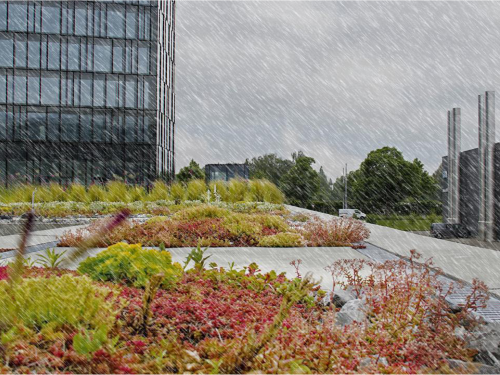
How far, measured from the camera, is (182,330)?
3.02 metres

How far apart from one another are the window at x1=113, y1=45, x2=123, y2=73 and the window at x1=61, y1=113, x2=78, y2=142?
4.23m

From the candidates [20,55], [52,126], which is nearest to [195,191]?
[52,126]

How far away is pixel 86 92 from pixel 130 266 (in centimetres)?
2724

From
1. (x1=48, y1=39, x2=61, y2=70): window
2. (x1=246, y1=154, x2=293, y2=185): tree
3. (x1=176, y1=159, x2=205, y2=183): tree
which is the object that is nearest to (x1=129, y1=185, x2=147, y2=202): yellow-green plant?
(x1=48, y1=39, x2=61, y2=70): window

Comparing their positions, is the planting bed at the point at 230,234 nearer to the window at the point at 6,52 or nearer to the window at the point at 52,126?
the window at the point at 52,126

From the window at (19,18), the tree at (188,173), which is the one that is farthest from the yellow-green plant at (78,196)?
the tree at (188,173)

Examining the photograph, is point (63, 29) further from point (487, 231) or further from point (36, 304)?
point (36, 304)

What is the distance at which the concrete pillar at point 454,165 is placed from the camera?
18906 millimetres

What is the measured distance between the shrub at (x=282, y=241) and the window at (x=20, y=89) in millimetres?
26057

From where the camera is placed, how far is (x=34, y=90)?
92.1 feet

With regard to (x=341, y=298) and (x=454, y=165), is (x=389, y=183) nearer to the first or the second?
(x=454, y=165)

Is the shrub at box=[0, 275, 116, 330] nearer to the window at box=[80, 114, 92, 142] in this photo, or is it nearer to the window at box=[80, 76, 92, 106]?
the window at box=[80, 114, 92, 142]

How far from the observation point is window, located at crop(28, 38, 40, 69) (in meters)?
28.2

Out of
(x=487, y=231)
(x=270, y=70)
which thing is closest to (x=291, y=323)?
(x=487, y=231)
